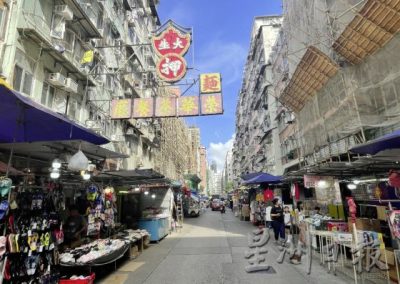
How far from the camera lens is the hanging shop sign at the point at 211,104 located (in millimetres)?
12297

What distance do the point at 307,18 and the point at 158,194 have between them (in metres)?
13.5

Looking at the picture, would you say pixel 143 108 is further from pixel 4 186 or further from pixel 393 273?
pixel 393 273

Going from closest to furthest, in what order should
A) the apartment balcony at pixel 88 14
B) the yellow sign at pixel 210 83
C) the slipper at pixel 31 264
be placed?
the slipper at pixel 31 264
the apartment balcony at pixel 88 14
the yellow sign at pixel 210 83

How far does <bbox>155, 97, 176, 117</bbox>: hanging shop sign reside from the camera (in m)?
12.6

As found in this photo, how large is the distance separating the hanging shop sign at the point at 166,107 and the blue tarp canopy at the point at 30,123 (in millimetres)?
6272

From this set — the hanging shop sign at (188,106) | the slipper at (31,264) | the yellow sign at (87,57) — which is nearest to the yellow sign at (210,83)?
the hanging shop sign at (188,106)

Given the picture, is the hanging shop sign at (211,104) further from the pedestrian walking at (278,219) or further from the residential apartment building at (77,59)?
the residential apartment building at (77,59)

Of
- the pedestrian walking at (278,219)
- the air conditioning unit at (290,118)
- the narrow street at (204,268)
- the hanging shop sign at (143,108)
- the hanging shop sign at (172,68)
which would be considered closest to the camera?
the narrow street at (204,268)

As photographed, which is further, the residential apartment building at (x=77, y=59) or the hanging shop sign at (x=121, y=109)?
the hanging shop sign at (x=121, y=109)

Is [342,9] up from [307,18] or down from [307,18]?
down

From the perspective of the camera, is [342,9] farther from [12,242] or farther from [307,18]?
[12,242]

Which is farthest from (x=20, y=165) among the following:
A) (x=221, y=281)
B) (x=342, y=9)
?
(x=342, y=9)

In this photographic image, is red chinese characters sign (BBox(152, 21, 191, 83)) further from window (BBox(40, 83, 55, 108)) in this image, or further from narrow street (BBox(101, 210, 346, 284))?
narrow street (BBox(101, 210, 346, 284))

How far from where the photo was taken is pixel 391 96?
9.79 metres
